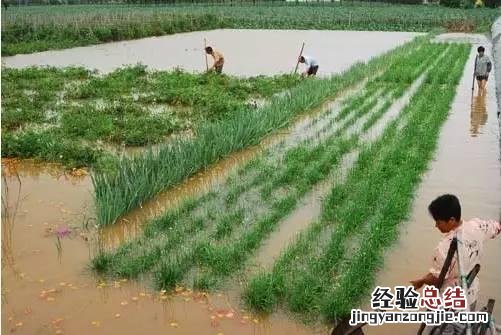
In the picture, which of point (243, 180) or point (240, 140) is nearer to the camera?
point (243, 180)

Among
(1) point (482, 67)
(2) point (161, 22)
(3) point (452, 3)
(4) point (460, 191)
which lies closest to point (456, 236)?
(4) point (460, 191)

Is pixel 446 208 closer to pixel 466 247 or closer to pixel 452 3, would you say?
pixel 466 247

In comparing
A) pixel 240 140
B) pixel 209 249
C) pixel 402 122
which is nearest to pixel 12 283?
pixel 209 249

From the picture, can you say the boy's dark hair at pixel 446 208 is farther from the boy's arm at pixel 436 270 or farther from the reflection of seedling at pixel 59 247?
the reflection of seedling at pixel 59 247

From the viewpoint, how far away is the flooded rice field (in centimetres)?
454

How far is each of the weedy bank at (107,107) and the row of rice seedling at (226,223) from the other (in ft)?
6.38

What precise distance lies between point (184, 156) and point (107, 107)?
4.81 m

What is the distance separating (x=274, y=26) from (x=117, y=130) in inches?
1359

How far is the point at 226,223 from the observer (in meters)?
6.21

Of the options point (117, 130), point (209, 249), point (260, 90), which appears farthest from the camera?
point (260, 90)

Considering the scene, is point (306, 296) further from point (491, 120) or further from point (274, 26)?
point (274, 26)

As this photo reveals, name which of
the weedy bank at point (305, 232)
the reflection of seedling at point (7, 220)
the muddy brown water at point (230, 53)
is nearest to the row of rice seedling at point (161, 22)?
the muddy brown water at point (230, 53)

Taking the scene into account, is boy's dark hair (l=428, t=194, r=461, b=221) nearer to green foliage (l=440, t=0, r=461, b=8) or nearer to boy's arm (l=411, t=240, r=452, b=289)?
boy's arm (l=411, t=240, r=452, b=289)

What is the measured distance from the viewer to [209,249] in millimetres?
5508
